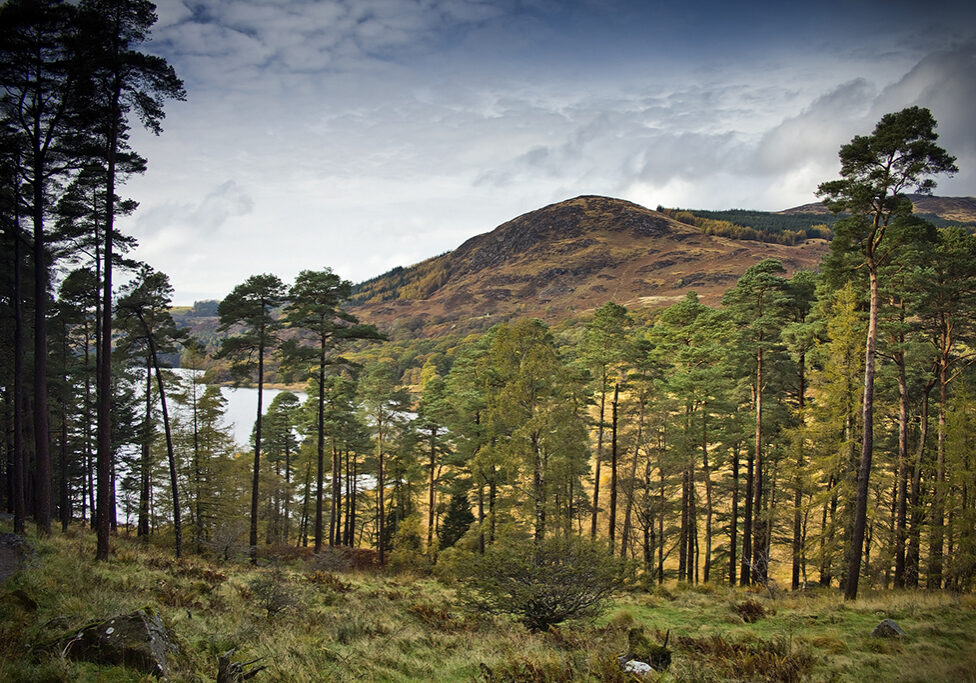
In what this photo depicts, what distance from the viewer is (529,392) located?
19922 mm

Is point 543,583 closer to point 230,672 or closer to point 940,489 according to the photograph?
point 230,672

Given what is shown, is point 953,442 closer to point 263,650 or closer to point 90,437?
point 263,650

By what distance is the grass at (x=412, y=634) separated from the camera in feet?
22.9

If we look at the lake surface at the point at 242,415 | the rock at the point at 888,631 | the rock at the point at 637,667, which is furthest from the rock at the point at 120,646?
the lake surface at the point at 242,415

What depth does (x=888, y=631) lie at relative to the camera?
10.5 metres

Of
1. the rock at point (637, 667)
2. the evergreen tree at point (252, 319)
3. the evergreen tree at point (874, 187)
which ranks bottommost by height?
the rock at point (637, 667)

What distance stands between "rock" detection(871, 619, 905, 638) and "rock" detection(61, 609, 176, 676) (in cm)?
1396

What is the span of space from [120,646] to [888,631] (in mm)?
14650

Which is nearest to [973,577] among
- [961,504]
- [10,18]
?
[961,504]

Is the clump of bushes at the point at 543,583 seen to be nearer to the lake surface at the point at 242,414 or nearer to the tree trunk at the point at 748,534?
the tree trunk at the point at 748,534

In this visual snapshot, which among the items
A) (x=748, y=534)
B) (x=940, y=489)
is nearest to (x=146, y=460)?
(x=748, y=534)

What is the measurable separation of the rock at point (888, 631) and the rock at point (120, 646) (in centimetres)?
1396

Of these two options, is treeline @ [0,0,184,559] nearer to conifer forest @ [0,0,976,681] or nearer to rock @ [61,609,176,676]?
conifer forest @ [0,0,976,681]

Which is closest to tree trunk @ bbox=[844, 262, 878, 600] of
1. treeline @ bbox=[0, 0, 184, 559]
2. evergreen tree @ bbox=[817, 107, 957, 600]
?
evergreen tree @ bbox=[817, 107, 957, 600]
